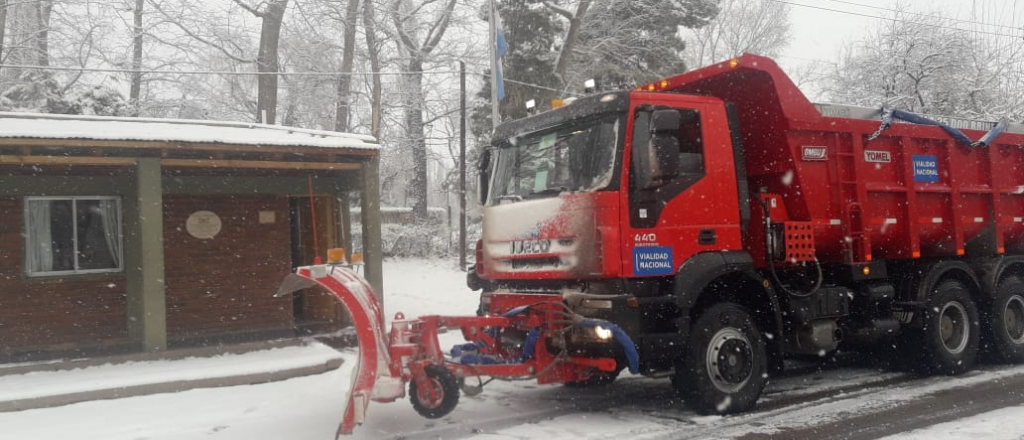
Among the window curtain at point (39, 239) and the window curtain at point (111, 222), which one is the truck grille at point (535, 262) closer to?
the window curtain at point (111, 222)

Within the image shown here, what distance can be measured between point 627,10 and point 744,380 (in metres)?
21.3

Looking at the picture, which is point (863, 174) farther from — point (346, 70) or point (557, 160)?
point (346, 70)

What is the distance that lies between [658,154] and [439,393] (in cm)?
257

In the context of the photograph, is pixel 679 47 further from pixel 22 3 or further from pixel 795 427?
pixel 795 427

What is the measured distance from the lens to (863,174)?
805cm

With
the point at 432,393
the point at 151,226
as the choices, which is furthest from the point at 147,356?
the point at 432,393

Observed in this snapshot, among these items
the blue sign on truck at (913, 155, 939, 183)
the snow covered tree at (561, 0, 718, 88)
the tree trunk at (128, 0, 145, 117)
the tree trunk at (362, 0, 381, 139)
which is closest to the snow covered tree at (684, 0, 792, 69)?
the snow covered tree at (561, 0, 718, 88)

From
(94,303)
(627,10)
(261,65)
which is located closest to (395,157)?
(261,65)

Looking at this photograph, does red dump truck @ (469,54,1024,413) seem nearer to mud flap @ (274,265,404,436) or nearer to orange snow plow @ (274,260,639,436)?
orange snow plow @ (274,260,639,436)

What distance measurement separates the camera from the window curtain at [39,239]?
1091 centimetres

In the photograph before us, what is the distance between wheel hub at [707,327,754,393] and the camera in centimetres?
678

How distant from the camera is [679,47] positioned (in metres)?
26.8

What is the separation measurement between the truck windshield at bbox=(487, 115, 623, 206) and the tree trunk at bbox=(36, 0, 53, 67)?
832 inches

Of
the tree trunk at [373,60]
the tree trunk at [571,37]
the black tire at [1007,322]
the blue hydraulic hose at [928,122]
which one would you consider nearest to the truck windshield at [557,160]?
the blue hydraulic hose at [928,122]
